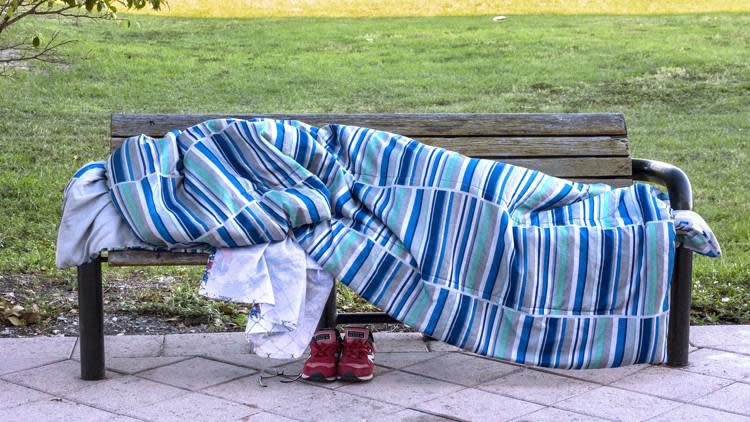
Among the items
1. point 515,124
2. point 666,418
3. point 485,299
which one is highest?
point 515,124

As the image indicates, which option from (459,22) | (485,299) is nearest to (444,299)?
(485,299)

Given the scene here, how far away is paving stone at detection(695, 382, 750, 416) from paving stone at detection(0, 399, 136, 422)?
5.79ft

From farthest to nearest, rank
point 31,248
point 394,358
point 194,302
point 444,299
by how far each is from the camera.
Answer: point 31,248 → point 194,302 → point 394,358 → point 444,299

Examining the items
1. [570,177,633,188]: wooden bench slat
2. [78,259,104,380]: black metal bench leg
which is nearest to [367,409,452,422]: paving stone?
[78,259,104,380]: black metal bench leg

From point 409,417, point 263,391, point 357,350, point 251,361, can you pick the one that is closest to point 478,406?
point 409,417

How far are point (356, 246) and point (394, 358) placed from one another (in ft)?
1.78

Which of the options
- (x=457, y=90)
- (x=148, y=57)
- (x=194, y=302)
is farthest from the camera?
(x=148, y=57)

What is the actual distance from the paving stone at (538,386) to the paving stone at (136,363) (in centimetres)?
110

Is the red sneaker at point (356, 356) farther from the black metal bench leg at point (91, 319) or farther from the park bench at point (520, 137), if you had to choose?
the black metal bench leg at point (91, 319)

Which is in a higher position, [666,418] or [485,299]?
[485,299]

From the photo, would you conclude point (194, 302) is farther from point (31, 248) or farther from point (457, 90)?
point (457, 90)

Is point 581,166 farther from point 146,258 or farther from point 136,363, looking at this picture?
point 136,363

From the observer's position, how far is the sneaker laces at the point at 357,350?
3537 millimetres

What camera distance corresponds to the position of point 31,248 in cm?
568
